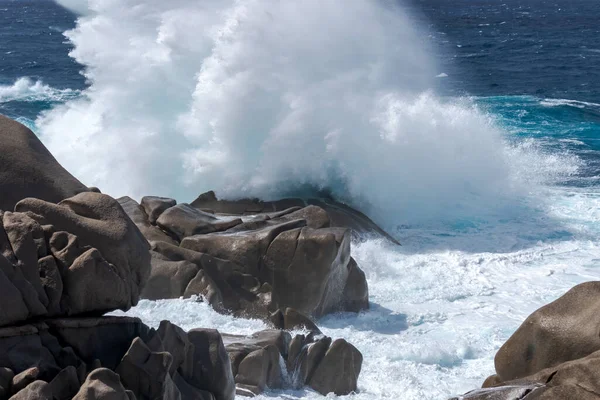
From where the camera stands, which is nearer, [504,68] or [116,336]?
[116,336]

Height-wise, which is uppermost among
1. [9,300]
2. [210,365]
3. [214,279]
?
[9,300]

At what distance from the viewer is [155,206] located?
58.5 ft

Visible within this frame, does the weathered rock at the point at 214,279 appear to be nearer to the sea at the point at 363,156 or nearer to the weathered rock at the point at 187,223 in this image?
the sea at the point at 363,156

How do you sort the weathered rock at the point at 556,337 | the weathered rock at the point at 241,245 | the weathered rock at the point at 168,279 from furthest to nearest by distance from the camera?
the weathered rock at the point at 241,245 → the weathered rock at the point at 168,279 → the weathered rock at the point at 556,337

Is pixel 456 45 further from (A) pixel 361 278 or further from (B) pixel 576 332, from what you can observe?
(B) pixel 576 332

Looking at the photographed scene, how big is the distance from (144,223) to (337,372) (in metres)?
5.98

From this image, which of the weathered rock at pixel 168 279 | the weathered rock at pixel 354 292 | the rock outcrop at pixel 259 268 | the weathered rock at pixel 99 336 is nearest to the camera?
the weathered rock at pixel 99 336

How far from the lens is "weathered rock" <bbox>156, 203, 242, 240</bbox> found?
1711 centimetres

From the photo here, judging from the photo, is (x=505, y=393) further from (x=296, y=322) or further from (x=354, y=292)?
(x=354, y=292)

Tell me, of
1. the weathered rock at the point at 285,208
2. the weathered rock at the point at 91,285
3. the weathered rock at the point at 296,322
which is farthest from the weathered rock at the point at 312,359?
the weathered rock at the point at 285,208

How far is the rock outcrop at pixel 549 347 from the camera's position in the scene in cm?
869

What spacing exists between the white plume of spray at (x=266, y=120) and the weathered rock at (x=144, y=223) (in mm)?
3831

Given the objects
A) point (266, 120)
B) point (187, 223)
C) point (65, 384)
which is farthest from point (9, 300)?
point (266, 120)

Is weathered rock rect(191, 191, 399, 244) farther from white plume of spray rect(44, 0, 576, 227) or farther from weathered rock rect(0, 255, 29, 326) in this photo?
weathered rock rect(0, 255, 29, 326)
